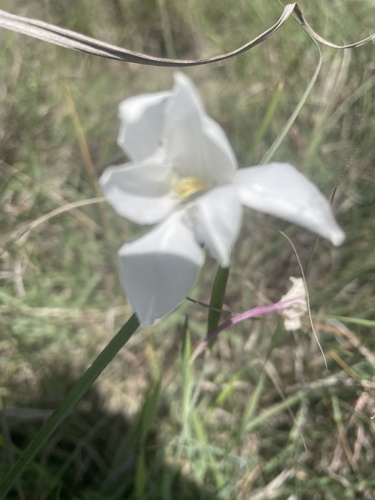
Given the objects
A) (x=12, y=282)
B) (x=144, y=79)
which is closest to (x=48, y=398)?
(x=12, y=282)

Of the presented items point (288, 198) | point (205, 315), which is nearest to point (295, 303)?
point (288, 198)

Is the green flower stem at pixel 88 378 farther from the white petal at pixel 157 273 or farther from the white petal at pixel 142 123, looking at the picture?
the white petal at pixel 142 123

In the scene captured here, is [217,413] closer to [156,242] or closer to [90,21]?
[156,242]

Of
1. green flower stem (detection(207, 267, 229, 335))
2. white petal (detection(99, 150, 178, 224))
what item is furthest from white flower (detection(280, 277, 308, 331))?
white petal (detection(99, 150, 178, 224))

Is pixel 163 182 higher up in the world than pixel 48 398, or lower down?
higher up

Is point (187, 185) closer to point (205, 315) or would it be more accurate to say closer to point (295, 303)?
point (295, 303)

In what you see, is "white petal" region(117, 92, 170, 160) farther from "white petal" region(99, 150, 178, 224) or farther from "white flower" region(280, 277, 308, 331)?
"white flower" region(280, 277, 308, 331)

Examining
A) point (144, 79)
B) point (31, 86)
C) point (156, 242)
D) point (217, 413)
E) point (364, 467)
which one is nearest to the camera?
point (156, 242)
